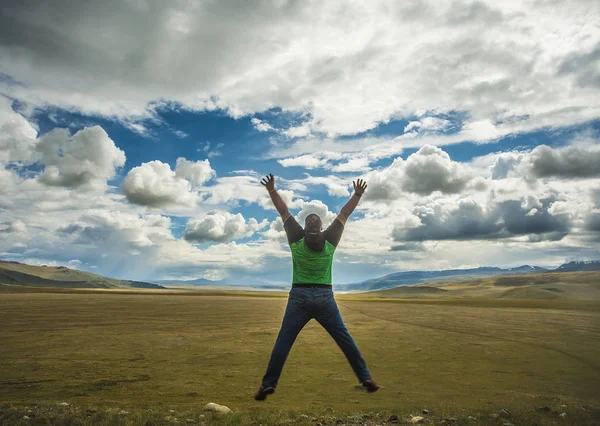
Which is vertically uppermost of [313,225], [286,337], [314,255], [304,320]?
[313,225]

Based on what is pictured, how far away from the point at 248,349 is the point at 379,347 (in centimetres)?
682

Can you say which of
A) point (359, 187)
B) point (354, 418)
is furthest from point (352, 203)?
point (354, 418)

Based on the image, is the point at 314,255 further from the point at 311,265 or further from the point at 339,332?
the point at 339,332

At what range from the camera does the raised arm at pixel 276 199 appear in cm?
698

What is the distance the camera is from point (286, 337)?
6621 millimetres

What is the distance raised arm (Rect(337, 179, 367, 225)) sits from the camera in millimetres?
6910

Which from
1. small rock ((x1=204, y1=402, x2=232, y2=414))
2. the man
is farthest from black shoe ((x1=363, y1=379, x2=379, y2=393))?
small rock ((x1=204, y1=402, x2=232, y2=414))

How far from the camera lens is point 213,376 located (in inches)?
528

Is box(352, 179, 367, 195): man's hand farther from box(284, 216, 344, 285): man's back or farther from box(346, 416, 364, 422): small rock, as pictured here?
box(346, 416, 364, 422): small rock

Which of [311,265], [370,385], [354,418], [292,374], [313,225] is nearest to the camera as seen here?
[370,385]

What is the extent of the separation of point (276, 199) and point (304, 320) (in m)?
2.21

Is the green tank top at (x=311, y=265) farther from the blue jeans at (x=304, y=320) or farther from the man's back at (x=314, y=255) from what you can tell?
the blue jeans at (x=304, y=320)

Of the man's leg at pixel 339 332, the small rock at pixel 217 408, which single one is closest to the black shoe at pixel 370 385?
the man's leg at pixel 339 332

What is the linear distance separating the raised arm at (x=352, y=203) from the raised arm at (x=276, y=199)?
96 centimetres
